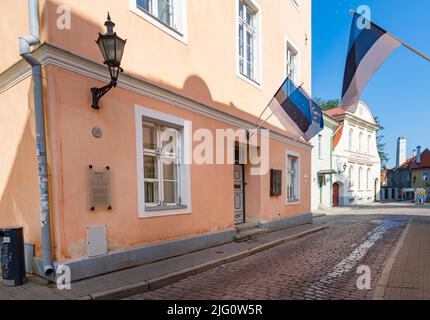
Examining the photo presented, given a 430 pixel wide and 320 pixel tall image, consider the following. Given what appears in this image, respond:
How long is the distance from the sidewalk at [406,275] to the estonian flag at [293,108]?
4.45m

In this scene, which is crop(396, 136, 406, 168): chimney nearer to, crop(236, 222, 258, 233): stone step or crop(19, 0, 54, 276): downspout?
crop(236, 222, 258, 233): stone step

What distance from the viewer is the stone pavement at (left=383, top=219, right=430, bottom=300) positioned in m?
4.48

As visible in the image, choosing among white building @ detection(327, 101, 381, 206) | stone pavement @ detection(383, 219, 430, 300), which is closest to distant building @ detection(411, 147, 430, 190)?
white building @ detection(327, 101, 381, 206)

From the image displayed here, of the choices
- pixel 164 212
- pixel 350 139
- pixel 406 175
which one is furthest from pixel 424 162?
pixel 164 212

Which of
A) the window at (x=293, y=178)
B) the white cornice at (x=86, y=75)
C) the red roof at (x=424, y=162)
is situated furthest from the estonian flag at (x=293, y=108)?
the red roof at (x=424, y=162)

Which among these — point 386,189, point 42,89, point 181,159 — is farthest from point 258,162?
point 386,189

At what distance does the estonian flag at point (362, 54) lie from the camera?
19.9ft

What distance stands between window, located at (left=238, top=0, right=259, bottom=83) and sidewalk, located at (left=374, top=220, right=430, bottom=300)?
6.73 m

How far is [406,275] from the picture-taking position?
215 inches

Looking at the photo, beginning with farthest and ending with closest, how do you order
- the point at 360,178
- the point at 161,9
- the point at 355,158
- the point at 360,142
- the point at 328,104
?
the point at 328,104 → the point at 360,178 → the point at 360,142 → the point at 355,158 → the point at 161,9

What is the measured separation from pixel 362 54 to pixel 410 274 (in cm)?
461

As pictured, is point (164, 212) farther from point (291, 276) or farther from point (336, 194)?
point (336, 194)
